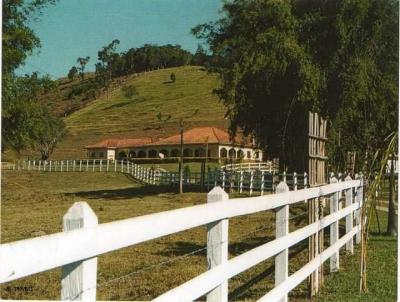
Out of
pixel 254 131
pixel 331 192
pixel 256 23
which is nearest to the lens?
pixel 331 192

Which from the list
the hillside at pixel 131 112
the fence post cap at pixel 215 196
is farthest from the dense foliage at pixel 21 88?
the fence post cap at pixel 215 196

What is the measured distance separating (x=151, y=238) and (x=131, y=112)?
17707mm

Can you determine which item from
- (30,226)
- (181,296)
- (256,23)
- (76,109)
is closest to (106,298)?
(181,296)

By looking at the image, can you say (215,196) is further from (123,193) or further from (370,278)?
(123,193)

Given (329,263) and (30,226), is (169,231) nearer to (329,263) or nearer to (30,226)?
(329,263)

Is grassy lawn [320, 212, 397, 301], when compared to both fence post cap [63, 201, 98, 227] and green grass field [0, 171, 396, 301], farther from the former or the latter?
fence post cap [63, 201, 98, 227]

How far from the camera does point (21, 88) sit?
17.5 m

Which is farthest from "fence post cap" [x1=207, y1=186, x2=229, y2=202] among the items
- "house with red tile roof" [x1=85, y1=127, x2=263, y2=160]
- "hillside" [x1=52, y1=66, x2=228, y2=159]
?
"hillside" [x1=52, y1=66, x2=228, y2=159]

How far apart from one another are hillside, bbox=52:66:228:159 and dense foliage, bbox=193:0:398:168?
107 inches

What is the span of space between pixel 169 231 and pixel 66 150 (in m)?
15.1

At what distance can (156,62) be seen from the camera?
42.0ft

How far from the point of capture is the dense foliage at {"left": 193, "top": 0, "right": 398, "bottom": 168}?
21953 mm

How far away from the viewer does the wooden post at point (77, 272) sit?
6.17ft

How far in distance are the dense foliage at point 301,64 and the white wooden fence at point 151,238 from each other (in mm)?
16987
